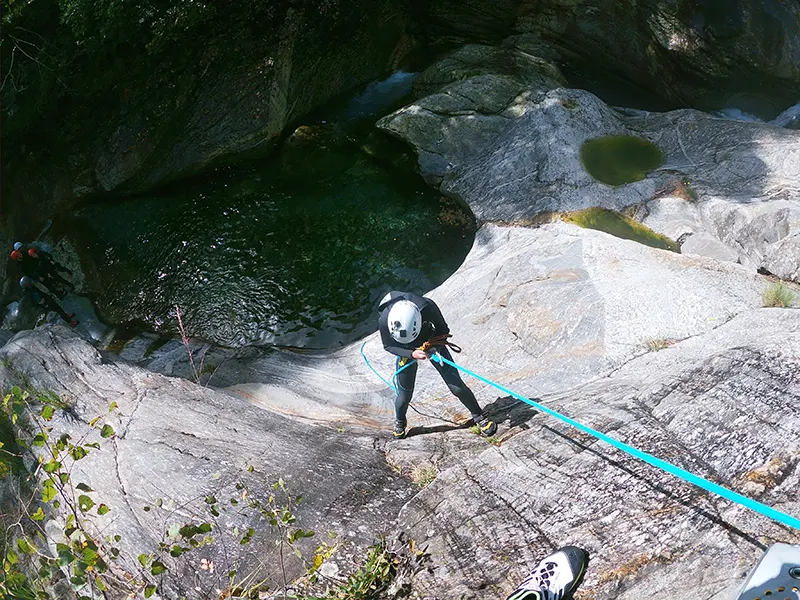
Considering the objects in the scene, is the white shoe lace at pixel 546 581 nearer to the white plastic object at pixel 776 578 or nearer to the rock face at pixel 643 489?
the rock face at pixel 643 489

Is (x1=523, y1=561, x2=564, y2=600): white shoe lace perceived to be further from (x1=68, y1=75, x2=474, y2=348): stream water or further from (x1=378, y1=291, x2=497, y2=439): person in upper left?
(x1=68, y1=75, x2=474, y2=348): stream water

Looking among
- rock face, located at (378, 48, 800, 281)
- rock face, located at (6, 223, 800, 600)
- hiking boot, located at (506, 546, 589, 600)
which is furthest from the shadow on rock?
rock face, located at (378, 48, 800, 281)

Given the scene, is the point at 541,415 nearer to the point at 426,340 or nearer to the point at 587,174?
the point at 426,340

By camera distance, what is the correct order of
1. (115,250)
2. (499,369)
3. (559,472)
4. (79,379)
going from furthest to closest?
(115,250)
(499,369)
(79,379)
(559,472)

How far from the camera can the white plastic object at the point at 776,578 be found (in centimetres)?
266

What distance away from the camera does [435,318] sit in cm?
589

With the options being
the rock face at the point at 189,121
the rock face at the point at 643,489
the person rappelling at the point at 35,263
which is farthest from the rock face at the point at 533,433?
the rock face at the point at 189,121

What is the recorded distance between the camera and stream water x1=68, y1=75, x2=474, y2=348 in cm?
1120

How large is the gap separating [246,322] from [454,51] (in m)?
9.72

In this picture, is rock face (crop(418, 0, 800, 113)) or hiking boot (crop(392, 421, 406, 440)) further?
rock face (crop(418, 0, 800, 113))

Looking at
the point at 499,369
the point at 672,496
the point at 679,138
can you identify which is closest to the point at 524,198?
the point at 679,138

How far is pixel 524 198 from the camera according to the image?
1116 centimetres

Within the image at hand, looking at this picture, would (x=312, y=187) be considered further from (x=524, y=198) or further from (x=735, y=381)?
(x=735, y=381)

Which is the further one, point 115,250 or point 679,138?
point 115,250
